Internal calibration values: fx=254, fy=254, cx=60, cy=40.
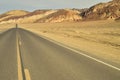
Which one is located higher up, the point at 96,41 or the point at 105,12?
the point at 96,41

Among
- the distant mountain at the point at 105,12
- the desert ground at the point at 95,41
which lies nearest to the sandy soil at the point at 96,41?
the desert ground at the point at 95,41

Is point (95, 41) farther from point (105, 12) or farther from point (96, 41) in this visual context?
point (105, 12)

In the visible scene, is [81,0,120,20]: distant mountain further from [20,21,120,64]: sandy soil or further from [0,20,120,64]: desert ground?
[20,21,120,64]: sandy soil

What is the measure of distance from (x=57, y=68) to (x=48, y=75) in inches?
58.2

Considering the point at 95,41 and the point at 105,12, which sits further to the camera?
the point at 105,12

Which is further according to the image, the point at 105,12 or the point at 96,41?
the point at 105,12

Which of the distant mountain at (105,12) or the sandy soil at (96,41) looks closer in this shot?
the sandy soil at (96,41)

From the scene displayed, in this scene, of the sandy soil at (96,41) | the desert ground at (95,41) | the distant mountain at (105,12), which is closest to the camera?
the desert ground at (95,41)

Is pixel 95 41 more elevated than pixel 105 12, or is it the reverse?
pixel 95 41

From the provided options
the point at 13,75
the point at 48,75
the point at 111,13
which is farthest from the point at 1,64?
the point at 111,13

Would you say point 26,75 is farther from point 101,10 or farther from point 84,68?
point 101,10

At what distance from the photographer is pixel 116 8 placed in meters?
113

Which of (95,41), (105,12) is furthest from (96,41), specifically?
(105,12)

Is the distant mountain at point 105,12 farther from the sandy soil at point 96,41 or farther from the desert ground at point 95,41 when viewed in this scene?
the sandy soil at point 96,41
